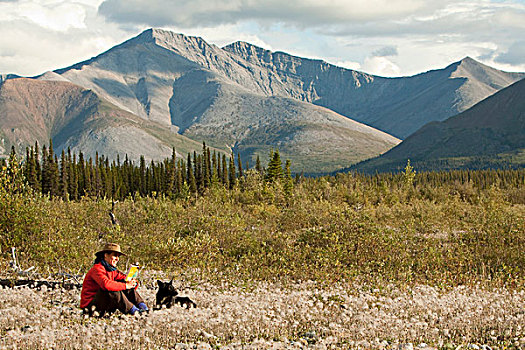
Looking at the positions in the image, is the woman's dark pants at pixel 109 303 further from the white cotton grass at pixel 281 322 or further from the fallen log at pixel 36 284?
the fallen log at pixel 36 284

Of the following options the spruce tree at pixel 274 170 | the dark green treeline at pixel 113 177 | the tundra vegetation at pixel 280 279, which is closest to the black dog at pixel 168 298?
the tundra vegetation at pixel 280 279

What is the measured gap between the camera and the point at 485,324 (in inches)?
444

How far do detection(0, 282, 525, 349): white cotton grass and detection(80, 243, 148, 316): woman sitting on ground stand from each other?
1.10 ft

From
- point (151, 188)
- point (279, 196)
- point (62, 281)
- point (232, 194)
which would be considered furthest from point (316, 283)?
point (151, 188)

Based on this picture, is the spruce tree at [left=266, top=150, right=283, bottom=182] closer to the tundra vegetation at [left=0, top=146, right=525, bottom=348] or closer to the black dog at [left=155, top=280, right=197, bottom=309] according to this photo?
the tundra vegetation at [left=0, top=146, right=525, bottom=348]

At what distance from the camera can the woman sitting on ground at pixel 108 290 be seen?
1160cm

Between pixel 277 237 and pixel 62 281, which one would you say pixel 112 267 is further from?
pixel 277 237

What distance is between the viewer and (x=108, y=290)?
11.6 m

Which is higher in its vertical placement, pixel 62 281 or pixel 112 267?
pixel 112 267

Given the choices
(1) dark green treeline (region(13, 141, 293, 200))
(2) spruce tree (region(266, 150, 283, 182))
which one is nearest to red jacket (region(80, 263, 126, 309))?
(2) spruce tree (region(266, 150, 283, 182))

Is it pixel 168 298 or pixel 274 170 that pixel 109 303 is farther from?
pixel 274 170

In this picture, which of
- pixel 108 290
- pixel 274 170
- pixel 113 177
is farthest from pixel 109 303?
pixel 113 177

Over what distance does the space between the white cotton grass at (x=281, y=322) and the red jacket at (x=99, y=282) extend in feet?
1.60

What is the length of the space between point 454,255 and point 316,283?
7.73 metres
